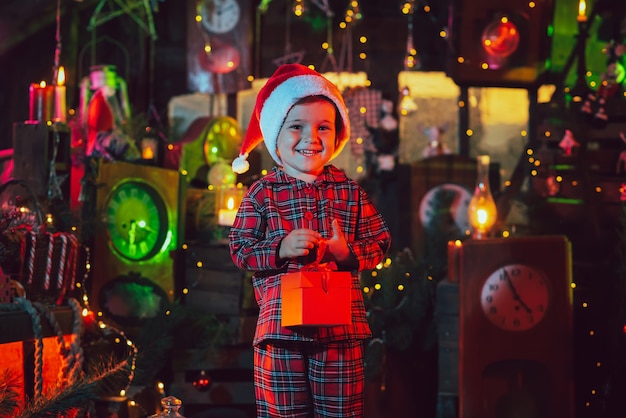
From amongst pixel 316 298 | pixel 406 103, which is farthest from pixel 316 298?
pixel 406 103

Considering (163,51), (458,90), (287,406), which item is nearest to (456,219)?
(458,90)

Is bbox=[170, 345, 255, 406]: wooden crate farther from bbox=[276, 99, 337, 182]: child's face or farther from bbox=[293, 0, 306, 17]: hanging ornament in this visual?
bbox=[293, 0, 306, 17]: hanging ornament

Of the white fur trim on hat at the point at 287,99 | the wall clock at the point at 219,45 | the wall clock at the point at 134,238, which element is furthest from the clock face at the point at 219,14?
the white fur trim on hat at the point at 287,99

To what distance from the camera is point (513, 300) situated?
420 centimetres

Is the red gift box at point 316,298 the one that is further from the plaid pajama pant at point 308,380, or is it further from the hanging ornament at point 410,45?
the hanging ornament at point 410,45

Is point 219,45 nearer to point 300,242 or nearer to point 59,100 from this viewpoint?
point 59,100

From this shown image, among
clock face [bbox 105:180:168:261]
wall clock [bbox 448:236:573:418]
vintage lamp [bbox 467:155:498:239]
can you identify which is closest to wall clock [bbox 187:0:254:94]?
clock face [bbox 105:180:168:261]

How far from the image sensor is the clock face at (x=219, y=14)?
20.2 feet

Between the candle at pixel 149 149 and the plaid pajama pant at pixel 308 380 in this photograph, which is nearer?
the plaid pajama pant at pixel 308 380

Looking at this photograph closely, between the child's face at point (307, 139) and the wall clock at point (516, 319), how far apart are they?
1516 millimetres

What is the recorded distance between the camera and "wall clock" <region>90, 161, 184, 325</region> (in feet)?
14.9

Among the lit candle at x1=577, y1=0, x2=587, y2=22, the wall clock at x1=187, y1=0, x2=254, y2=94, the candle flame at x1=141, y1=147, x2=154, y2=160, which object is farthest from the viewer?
the wall clock at x1=187, y1=0, x2=254, y2=94

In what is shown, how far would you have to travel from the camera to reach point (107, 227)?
455cm

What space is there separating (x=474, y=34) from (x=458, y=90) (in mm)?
901
